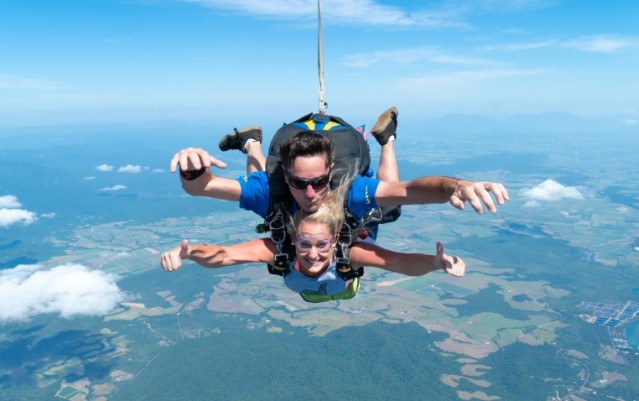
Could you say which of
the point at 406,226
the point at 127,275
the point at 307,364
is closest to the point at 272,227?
the point at 307,364

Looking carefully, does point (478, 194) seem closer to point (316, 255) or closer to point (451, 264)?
point (451, 264)

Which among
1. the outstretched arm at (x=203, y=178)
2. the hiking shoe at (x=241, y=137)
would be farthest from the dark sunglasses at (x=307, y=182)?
the hiking shoe at (x=241, y=137)

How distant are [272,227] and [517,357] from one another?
61.0m

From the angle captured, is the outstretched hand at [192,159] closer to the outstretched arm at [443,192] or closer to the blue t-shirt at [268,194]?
the blue t-shirt at [268,194]

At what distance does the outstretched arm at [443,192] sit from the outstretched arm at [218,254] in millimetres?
1646

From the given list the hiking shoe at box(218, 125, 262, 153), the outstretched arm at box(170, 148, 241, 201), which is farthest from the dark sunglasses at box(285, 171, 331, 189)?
the hiking shoe at box(218, 125, 262, 153)

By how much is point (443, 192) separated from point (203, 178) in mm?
2237

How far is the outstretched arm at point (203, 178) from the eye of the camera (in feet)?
13.5

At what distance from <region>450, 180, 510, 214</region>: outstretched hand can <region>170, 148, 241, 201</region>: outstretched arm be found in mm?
1981

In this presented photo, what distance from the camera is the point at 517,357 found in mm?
57375

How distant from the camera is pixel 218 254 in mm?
5328

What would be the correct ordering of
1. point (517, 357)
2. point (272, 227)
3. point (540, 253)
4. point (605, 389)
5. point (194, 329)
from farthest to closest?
point (540, 253) < point (194, 329) < point (517, 357) < point (605, 389) < point (272, 227)

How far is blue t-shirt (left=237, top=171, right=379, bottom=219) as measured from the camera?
4961 millimetres

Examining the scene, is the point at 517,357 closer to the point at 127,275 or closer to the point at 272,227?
the point at 272,227
